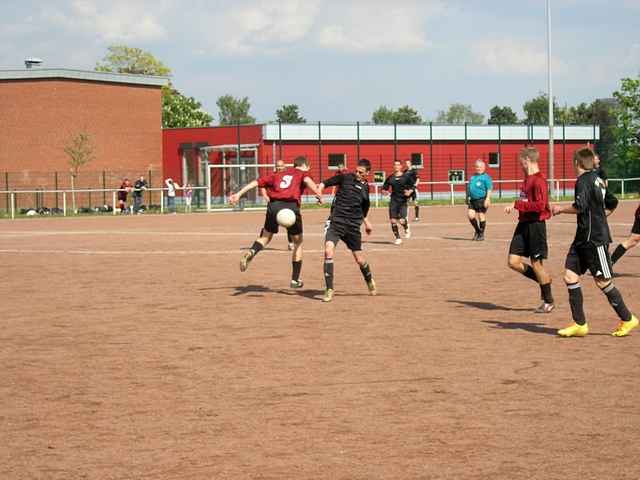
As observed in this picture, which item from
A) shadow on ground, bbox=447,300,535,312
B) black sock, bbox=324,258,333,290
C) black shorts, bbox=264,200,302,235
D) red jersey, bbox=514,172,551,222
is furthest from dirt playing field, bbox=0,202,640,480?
red jersey, bbox=514,172,551,222

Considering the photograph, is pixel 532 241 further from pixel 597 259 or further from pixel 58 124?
pixel 58 124

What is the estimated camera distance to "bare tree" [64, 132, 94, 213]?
175 ft

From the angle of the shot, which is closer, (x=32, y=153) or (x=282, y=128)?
(x=32, y=153)

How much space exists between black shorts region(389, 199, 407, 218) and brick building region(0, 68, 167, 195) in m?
31.8

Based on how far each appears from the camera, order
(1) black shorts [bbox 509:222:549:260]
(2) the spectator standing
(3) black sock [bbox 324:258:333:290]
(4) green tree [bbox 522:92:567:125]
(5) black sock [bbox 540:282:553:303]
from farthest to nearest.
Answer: (4) green tree [bbox 522:92:567:125] < (2) the spectator standing < (3) black sock [bbox 324:258:333:290] < (5) black sock [bbox 540:282:553:303] < (1) black shorts [bbox 509:222:549:260]

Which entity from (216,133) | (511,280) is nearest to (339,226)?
(511,280)

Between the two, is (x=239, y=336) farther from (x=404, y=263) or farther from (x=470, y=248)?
(x=470, y=248)

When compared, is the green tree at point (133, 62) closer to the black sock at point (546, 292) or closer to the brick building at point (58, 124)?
the brick building at point (58, 124)

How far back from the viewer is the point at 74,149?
54844mm

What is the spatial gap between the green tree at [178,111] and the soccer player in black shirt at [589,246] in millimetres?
85605

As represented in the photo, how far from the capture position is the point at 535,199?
1165cm

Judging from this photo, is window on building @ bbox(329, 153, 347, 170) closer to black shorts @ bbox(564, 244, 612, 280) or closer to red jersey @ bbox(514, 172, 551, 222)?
red jersey @ bbox(514, 172, 551, 222)

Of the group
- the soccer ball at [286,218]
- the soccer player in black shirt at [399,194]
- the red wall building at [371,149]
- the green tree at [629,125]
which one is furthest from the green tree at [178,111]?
the soccer ball at [286,218]

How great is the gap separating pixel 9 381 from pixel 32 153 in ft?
161
